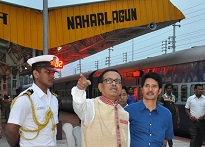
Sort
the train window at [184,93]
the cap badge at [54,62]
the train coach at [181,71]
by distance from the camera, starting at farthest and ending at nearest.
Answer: the train window at [184,93] → the train coach at [181,71] → the cap badge at [54,62]

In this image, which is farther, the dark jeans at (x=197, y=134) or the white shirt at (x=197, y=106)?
the white shirt at (x=197, y=106)

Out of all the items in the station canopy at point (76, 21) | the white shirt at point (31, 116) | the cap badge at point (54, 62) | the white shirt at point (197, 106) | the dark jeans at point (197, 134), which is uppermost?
the station canopy at point (76, 21)

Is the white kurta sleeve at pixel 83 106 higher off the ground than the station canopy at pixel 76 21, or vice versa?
the station canopy at pixel 76 21

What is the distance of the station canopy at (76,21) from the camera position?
33.1 feet

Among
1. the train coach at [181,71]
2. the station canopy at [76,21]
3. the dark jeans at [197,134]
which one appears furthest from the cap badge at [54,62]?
the train coach at [181,71]

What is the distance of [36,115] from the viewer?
10.4 ft

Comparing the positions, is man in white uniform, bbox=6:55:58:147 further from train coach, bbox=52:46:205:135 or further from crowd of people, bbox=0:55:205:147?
train coach, bbox=52:46:205:135

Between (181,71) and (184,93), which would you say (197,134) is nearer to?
(184,93)

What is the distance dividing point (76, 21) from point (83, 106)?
8.31 metres

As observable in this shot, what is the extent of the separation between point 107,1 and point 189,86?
12.6ft

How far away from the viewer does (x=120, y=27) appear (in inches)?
452

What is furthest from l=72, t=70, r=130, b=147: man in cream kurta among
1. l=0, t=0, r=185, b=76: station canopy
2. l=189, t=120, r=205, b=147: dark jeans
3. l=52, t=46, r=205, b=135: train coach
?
l=52, t=46, r=205, b=135: train coach

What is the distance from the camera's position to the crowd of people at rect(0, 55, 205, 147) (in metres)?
2.85

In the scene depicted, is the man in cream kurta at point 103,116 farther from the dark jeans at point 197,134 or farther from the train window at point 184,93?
the train window at point 184,93
